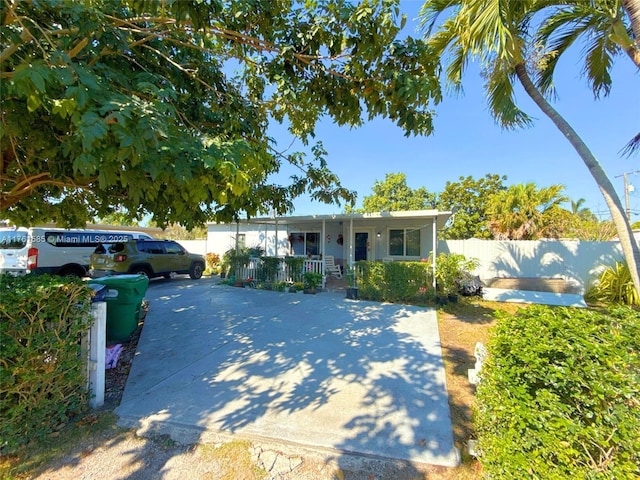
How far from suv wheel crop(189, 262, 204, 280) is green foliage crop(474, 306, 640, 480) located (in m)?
12.7

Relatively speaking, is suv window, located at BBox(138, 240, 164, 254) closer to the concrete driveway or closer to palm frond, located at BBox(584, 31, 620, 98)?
the concrete driveway

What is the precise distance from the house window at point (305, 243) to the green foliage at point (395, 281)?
5.88 meters

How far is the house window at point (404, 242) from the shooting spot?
11.9m

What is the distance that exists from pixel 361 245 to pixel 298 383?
33.8 feet

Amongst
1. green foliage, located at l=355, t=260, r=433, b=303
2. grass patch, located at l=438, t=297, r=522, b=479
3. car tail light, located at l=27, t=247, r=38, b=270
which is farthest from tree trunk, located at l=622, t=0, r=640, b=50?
car tail light, located at l=27, t=247, r=38, b=270

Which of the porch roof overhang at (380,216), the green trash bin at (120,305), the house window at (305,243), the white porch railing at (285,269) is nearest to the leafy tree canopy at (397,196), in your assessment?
the house window at (305,243)

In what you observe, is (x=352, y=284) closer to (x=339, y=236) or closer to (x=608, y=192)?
(x=339, y=236)

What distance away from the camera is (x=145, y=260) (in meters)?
10.4

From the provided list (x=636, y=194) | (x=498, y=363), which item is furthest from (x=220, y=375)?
(x=636, y=194)

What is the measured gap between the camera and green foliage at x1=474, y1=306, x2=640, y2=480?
139cm

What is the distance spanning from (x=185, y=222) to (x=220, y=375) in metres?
A: 2.00

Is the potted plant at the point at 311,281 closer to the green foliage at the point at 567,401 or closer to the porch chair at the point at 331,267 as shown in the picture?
the porch chair at the point at 331,267

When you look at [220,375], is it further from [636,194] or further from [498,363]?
[636,194]

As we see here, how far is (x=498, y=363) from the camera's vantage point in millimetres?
1782
